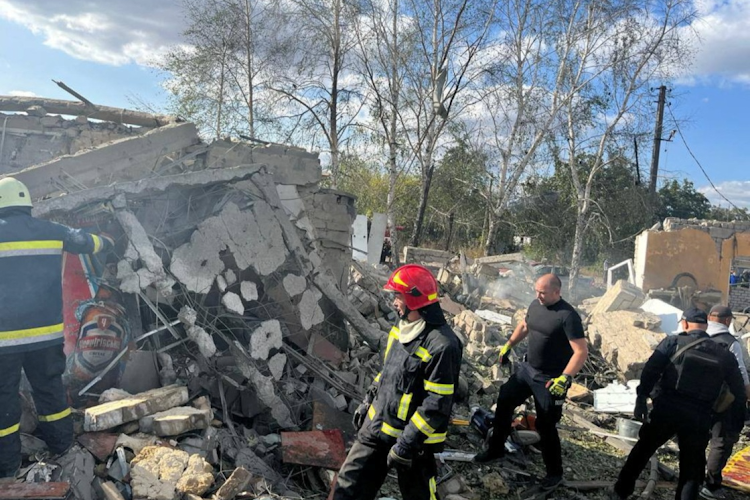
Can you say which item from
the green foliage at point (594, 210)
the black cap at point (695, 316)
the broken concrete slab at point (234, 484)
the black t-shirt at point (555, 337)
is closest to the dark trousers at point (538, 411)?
the black t-shirt at point (555, 337)

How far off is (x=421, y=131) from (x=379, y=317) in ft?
32.2

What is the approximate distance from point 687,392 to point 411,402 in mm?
2426

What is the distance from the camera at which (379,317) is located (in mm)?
8633

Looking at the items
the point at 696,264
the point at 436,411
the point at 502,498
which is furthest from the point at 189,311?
the point at 696,264

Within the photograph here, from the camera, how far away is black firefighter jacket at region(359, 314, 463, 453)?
3037 mm

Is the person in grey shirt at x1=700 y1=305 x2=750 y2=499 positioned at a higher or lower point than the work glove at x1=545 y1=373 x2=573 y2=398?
lower

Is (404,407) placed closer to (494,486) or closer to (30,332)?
(494,486)

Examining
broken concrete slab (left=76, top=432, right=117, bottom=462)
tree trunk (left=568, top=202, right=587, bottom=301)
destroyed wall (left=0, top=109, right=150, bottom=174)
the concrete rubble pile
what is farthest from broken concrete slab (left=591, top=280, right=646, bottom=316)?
destroyed wall (left=0, top=109, right=150, bottom=174)

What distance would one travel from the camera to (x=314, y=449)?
434cm

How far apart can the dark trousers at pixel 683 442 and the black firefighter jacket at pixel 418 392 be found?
2149 millimetres

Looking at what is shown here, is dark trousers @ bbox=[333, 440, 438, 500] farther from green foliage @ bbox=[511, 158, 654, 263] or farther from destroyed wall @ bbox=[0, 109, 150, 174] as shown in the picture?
green foliage @ bbox=[511, 158, 654, 263]

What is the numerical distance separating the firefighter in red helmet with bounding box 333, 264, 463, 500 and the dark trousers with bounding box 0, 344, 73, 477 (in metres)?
2.01

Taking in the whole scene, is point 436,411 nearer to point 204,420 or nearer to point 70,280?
point 204,420

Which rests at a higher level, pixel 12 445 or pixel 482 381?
pixel 12 445
